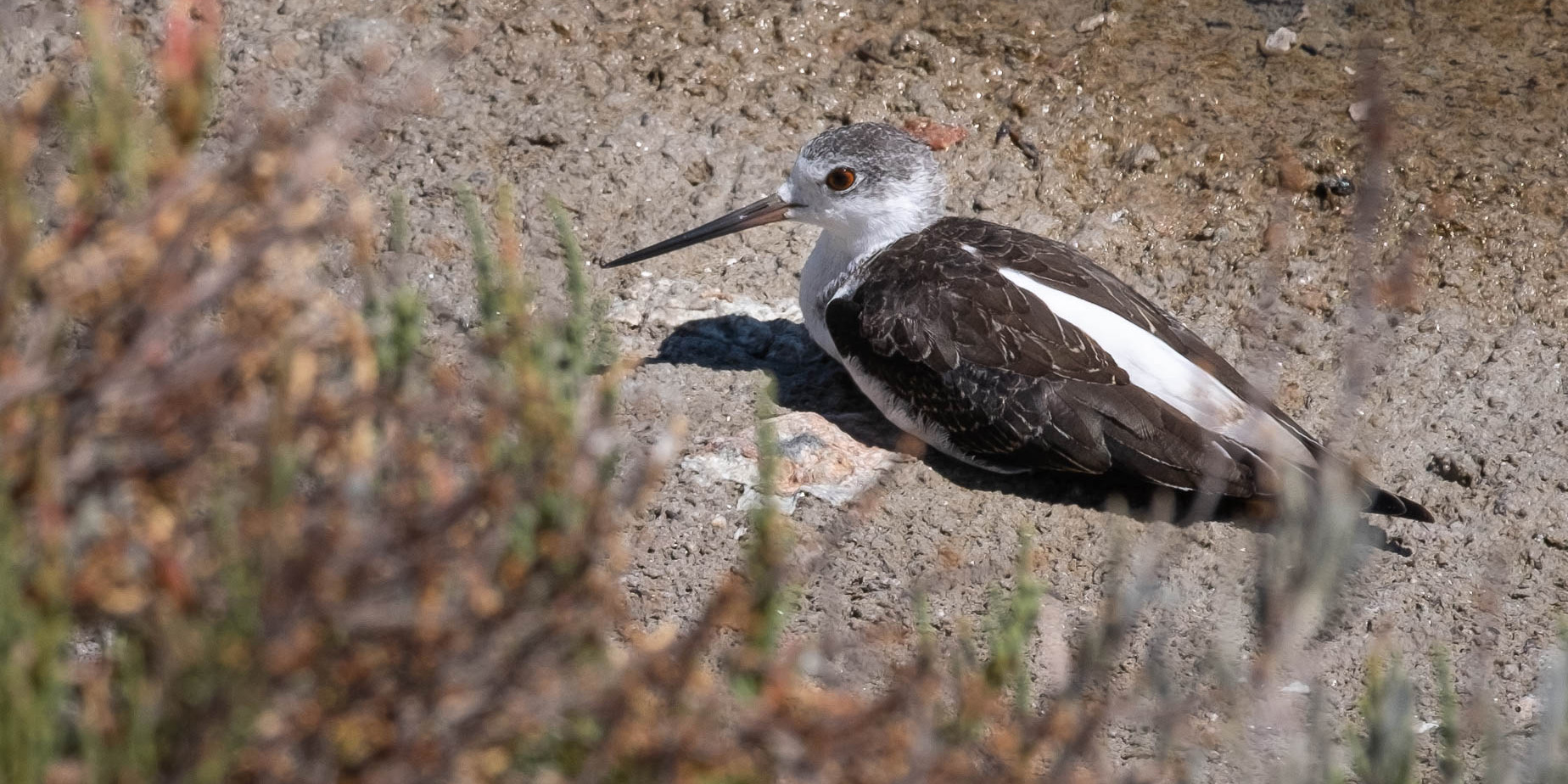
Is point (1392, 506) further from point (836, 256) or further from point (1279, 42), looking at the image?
point (1279, 42)

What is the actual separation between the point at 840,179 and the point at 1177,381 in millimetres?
1262

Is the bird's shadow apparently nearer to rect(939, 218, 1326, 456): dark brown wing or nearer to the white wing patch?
the white wing patch

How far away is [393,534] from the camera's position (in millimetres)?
2268

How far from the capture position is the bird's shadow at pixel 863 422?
15.4 feet

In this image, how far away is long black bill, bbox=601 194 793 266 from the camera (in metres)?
5.41

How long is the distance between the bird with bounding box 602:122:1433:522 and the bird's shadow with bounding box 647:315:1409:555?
72 millimetres

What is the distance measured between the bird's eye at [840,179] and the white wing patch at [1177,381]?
737 millimetres

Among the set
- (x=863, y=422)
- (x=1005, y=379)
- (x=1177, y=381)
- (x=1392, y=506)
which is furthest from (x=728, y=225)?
(x=1392, y=506)

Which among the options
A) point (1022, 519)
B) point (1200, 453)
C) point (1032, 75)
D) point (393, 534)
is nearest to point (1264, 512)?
point (1200, 453)

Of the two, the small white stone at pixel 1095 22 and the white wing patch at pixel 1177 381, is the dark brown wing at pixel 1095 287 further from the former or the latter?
the small white stone at pixel 1095 22

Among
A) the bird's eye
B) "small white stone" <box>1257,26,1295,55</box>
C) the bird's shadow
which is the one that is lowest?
the bird's shadow

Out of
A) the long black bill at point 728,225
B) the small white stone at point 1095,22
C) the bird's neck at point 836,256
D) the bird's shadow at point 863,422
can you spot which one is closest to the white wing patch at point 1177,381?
the bird's shadow at point 863,422

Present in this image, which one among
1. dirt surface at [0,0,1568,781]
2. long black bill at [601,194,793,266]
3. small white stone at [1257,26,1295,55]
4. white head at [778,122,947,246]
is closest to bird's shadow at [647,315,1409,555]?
dirt surface at [0,0,1568,781]

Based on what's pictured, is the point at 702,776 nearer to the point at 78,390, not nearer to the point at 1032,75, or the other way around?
the point at 78,390
